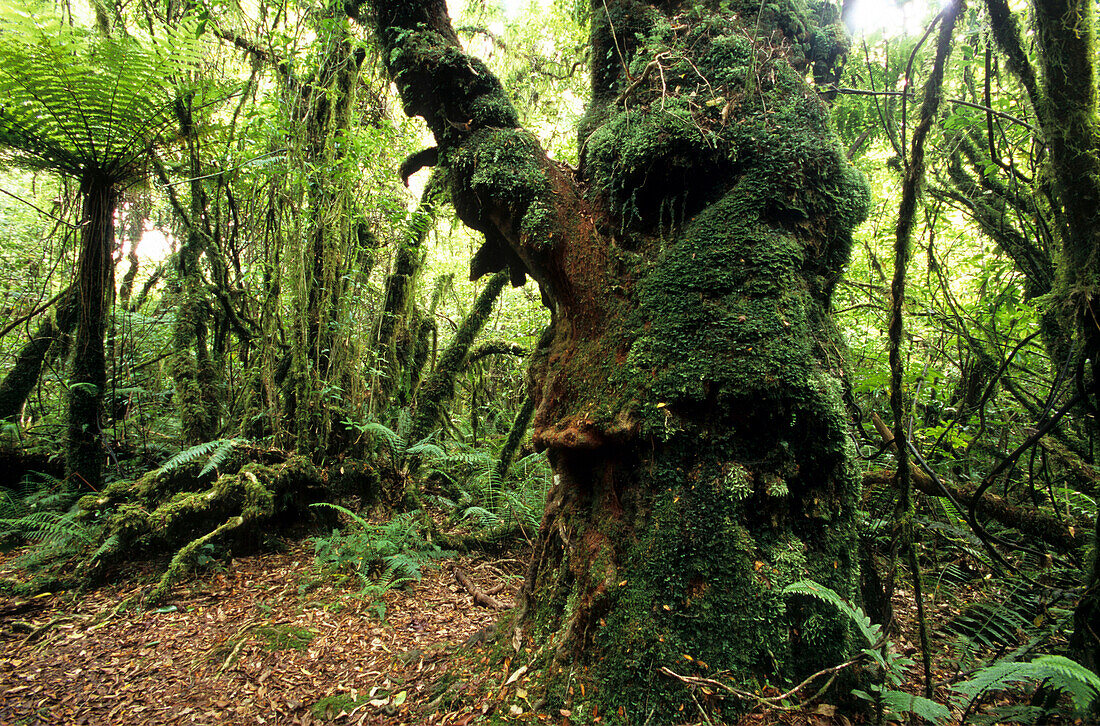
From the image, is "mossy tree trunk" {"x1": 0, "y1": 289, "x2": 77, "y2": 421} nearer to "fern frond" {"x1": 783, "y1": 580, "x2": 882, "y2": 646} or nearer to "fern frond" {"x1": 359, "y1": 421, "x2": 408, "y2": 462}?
"fern frond" {"x1": 359, "y1": 421, "x2": 408, "y2": 462}

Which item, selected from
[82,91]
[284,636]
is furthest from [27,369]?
[284,636]

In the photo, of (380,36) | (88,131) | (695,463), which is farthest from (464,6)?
(695,463)

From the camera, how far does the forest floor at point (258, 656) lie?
264 centimetres

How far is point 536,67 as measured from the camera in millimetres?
7027

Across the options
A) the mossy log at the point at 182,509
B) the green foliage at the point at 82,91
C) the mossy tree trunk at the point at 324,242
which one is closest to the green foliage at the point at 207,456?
the mossy log at the point at 182,509

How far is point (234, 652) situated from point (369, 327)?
4159mm

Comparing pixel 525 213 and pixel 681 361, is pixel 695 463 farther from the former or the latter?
pixel 525 213

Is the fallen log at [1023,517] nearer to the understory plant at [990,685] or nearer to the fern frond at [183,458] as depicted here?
the understory plant at [990,685]

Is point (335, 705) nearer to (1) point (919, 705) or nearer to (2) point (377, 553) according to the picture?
(2) point (377, 553)

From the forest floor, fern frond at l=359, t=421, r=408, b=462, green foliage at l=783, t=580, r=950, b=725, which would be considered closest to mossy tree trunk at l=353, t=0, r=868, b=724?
green foliage at l=783, t=580, r=950, b=725

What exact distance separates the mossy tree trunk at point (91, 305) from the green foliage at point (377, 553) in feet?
8.49

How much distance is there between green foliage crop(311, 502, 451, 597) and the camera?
4.34 meters

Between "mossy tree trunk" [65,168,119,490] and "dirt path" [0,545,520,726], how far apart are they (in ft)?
5.77

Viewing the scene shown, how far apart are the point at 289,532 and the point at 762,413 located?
521 centimetres
